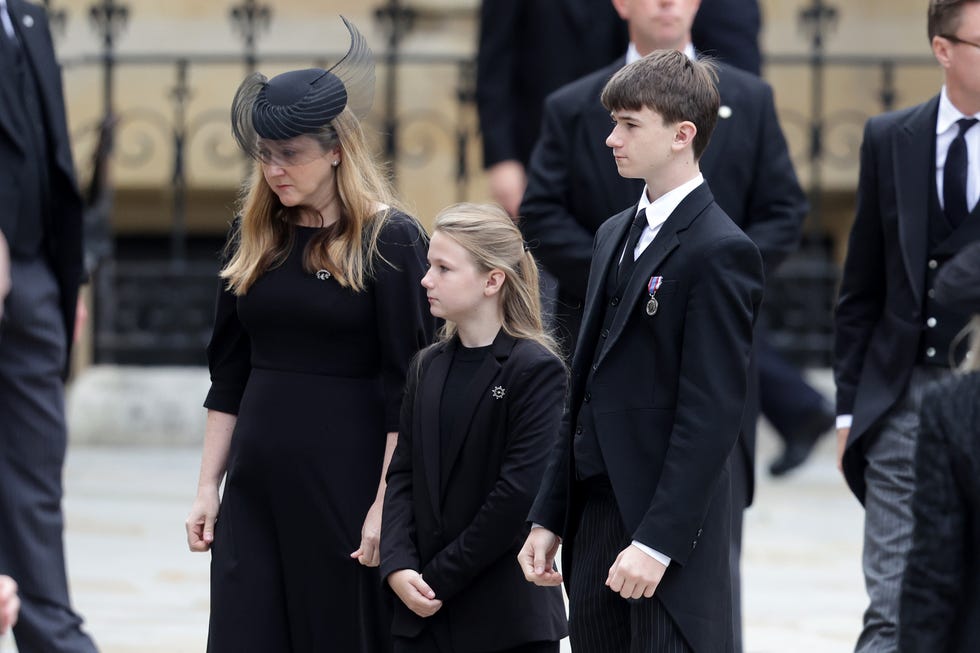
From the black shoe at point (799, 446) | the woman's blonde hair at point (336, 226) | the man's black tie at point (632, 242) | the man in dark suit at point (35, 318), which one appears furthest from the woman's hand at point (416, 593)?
the black shoe at point (799, 446)

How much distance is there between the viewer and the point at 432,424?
157 inches

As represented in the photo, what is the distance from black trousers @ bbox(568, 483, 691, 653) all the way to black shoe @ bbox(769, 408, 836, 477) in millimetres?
4833

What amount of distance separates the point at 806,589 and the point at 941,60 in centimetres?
259

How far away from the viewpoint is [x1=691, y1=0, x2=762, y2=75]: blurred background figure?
5.61m

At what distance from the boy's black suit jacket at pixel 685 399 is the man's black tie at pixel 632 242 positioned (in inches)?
1.9

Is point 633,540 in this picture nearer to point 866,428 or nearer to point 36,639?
point 866,428

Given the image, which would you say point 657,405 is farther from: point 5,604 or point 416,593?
point 5,604

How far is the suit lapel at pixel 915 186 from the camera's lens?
457 cm

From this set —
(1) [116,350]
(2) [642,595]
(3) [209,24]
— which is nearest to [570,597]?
(2) [642,595]

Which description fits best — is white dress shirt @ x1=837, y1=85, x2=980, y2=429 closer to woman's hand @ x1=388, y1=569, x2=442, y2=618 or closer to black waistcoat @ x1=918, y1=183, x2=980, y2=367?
black waistcoat @ x1=918, y1=183, x2=980, y2=367

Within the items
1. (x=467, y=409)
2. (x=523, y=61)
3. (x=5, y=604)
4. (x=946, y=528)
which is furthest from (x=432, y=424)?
(x=523, y=61)

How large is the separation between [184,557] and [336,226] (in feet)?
10.4

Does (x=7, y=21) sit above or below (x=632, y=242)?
above

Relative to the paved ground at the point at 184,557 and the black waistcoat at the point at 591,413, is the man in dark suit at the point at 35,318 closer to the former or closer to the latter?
the paved ground at the point at 184,557
